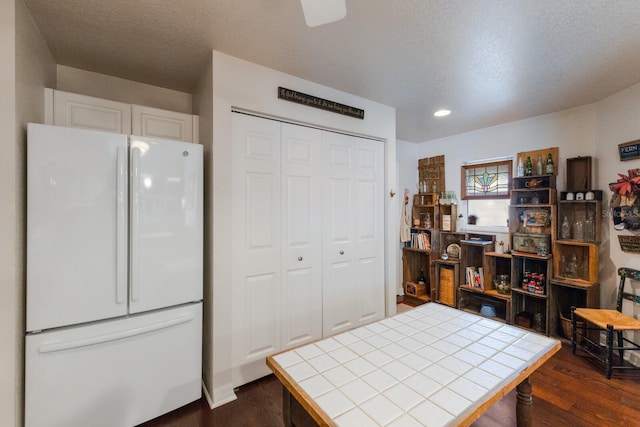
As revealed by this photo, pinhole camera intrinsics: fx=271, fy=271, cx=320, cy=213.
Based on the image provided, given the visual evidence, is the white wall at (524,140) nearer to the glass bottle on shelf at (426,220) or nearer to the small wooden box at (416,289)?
the glass bottle on shelf at (426,220)

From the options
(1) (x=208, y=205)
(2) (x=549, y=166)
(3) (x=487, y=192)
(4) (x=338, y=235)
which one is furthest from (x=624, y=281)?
(1) (x=208, y=205)

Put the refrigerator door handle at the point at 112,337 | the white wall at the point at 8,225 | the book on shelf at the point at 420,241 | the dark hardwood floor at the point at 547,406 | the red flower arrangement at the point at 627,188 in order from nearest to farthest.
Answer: the white wall at the point at 8,225, the refrigerator door handle at the point at 112,337, the dark hardwood floor at the point at 547,406, the red flower arrangement at the point at 627,188, the book on shelf at the point at 420,241

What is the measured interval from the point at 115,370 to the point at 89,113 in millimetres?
1687

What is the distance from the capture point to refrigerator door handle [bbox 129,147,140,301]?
5.26 ft

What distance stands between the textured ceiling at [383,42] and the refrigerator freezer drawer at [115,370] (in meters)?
1.75

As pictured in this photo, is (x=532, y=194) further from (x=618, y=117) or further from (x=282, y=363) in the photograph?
(x=282, y=363)

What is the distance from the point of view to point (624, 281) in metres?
2.38

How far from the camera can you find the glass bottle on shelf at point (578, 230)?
2795 mm

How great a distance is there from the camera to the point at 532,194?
312cm

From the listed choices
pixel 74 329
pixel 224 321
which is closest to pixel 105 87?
pixel 74 329

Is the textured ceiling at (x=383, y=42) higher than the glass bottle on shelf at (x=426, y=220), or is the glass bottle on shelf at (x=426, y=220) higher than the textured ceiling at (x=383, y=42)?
the textured ceiling at (x=383, y=42)

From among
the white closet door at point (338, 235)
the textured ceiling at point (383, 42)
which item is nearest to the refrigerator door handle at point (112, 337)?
the white closet door at point (338, 235)

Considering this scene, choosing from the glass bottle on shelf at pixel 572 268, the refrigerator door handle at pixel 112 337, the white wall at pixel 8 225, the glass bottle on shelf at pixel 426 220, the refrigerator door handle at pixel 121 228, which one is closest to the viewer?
the white wall at pixel 8 225

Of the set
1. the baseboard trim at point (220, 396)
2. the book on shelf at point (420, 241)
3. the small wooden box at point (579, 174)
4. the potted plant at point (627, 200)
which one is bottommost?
the baseboard trim at point (220, 396)
